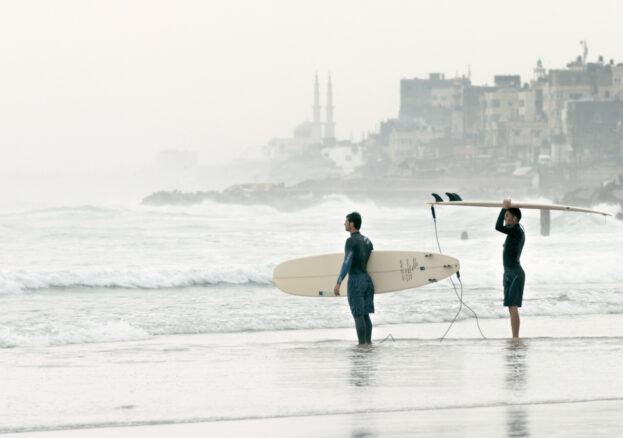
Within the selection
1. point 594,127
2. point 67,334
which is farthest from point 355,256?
point 594,127

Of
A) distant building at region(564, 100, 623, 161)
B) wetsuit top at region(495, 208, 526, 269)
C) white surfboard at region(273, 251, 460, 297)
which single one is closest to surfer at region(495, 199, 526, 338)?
wetsuit top at region(495, 208, 526, 269)

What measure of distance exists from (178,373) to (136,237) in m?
41.4

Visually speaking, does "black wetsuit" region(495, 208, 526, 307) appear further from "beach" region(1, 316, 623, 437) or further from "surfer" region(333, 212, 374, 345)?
"surfer" region(333, 212, 374, 345)

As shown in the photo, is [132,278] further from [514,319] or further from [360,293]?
[514,319]

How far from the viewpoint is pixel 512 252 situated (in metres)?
10.3

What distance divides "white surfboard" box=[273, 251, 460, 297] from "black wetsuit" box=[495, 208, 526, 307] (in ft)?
4.73

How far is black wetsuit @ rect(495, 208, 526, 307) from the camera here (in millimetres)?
10195

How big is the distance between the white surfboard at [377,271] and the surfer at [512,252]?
4.75 feet

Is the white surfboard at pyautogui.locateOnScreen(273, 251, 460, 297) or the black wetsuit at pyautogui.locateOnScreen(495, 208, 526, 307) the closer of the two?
the black wetsuit at pyautogui.locateOnScreen(495, 208, 526, 307)

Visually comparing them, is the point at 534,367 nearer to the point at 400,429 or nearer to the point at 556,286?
the point at 400,429

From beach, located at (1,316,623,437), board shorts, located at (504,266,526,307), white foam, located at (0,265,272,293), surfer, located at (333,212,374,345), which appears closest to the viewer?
beach, located at (1,316,623,437)

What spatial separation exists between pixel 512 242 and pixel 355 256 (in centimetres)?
151

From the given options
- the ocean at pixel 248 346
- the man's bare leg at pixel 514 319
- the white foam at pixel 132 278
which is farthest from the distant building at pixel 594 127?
the man's bare leg at pixel 514 319

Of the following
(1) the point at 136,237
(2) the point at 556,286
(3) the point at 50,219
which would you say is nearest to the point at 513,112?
(3) the point at 50,219
